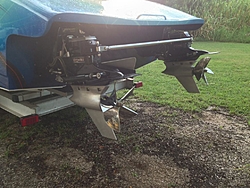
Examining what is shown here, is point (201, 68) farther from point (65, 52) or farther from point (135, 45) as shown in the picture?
point (65, 52)

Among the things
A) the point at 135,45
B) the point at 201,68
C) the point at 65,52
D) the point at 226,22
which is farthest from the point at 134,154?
the point at 226,22

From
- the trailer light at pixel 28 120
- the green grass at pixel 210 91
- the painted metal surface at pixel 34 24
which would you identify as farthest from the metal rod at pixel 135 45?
the green grass at pixel 210 91

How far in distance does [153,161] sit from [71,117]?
121cm

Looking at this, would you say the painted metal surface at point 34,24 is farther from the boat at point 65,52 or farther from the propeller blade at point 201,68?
the propeller blade at point 201,68

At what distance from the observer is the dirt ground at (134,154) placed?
1832 millimetres

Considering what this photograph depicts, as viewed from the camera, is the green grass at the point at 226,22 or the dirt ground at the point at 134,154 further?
the green grass at the point at 226,22

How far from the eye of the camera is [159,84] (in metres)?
4.32

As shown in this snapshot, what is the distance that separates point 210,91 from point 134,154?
2199 mm

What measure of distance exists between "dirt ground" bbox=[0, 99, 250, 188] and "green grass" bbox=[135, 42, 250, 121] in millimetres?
409

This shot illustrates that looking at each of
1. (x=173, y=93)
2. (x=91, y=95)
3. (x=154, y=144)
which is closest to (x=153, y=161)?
(x=154, y=144)

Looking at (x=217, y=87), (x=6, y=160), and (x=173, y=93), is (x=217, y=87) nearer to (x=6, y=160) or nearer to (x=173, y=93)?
(x=173, y=93)

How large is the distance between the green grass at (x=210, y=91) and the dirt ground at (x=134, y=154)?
409mm

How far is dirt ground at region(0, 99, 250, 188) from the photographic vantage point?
183 cm

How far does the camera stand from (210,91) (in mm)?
3914
